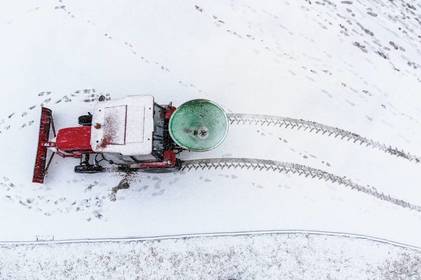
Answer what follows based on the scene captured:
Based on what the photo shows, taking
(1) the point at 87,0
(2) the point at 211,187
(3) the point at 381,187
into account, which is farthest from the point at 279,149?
(1) the point at 87,0

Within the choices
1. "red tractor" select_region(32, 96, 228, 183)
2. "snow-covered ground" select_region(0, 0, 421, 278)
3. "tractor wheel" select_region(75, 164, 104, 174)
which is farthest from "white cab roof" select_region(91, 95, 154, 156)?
"snow-covered ground" select_region(0, 0, 421, 278)

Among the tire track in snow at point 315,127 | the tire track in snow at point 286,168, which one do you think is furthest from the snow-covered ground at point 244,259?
the tire track in snow at point 315,127

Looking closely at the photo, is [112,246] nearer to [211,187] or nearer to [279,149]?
[211,187]

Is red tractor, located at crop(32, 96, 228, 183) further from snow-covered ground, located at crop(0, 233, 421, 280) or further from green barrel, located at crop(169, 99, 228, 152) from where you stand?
snow-covered ground, located at crop(0, 233, 421, 280)

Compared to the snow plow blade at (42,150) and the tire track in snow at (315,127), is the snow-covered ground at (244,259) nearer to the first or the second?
the snow plow blade at (42,150)

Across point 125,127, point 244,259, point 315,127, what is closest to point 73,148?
point 125,127

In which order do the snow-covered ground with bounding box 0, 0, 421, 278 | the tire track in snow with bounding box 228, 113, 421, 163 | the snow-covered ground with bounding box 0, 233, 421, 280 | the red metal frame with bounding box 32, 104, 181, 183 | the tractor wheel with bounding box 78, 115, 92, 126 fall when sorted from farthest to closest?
1. the tire track in snow with bounding box 228, 113, 421, 163
2. the snow-covered ground with bounding box 0, 0, 421, 278
3. the tractor wheel with bounding box 78, 115, 92, 126
4. the snow-covered ground with bounding box 0, 233, 421, 280
5. the red metal frame with bounding box 32, 104, 181, 183
